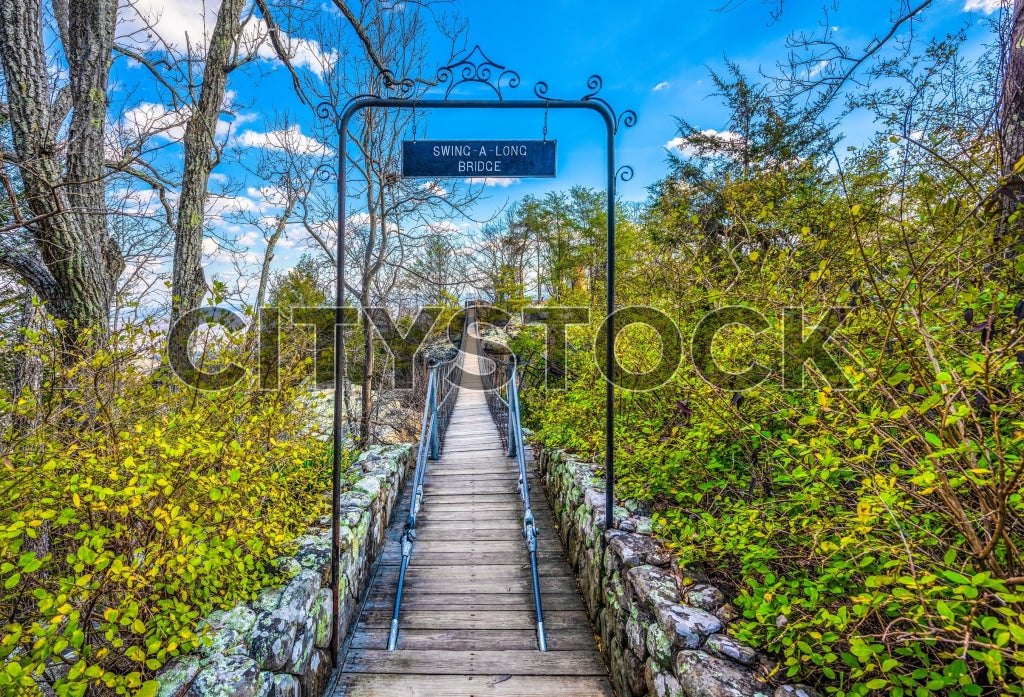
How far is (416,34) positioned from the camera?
545 centimetres

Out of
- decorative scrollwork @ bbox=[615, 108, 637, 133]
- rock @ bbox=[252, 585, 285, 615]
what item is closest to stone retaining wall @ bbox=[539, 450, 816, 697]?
rock @ bbox=[252, 585, 285, 615]

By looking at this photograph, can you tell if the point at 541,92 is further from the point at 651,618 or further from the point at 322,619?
the point at 322,619

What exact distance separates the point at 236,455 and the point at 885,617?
2833 mm

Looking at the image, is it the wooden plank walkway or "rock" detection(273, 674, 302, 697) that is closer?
"rock" detection(273, 674, 302, 697)

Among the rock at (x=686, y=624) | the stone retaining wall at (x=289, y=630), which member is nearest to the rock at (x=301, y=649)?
the stone retaining wall at (x=289, y=630)

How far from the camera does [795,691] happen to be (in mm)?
1517

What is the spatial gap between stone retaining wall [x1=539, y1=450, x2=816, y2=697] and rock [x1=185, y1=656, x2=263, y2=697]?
1730 mm

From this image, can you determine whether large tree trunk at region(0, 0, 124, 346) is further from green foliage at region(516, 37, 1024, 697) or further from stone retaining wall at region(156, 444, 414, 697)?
green foliage at region(516, 37, 1024, 697)

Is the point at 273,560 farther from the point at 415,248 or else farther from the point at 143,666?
the point at 415,248

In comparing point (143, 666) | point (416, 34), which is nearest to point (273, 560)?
A: point (143, 666)

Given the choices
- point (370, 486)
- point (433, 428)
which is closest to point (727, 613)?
point (370, 486)

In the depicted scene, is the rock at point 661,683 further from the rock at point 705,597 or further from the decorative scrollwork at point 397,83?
the decorative scrollwork at point 397,83

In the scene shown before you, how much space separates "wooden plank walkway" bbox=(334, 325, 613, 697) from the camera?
2.37 metres

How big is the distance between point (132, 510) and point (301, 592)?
871mm
